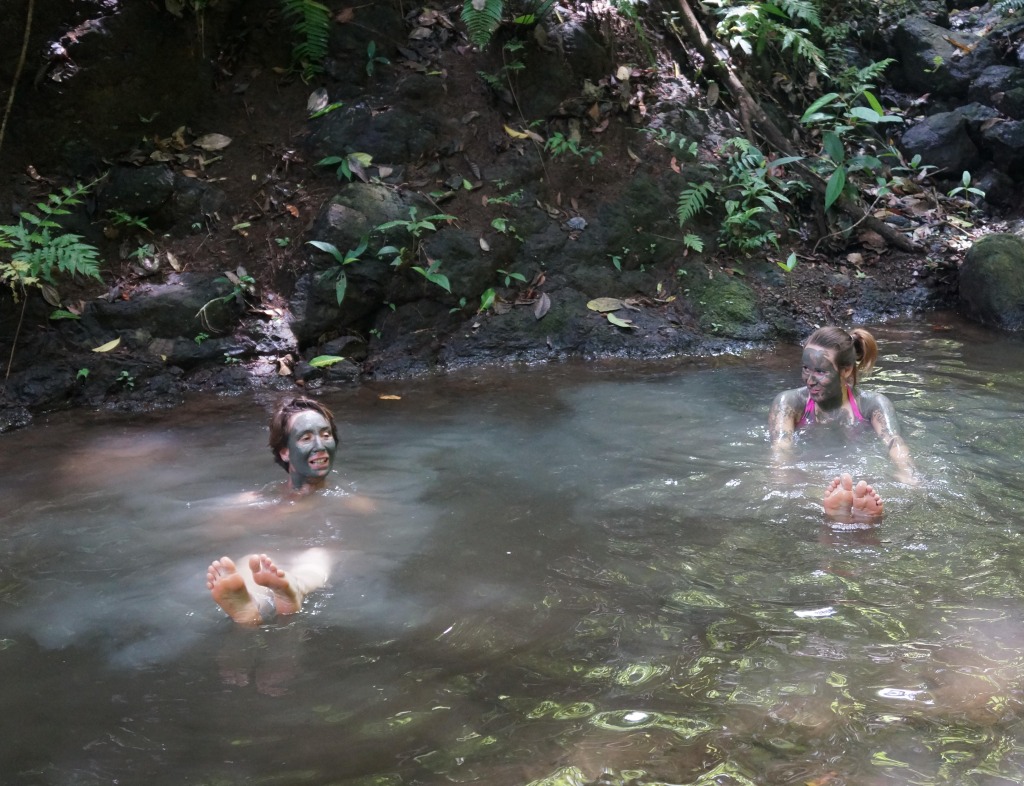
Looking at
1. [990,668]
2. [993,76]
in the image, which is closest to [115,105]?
[990,668]

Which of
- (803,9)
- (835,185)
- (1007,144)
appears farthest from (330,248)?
(1007,144)

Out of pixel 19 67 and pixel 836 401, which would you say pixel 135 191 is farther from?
pixel 836 401

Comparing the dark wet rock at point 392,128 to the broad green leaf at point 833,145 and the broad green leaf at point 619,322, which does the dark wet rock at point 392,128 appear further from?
the broad green leaf at point 833,145

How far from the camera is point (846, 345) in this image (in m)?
5.80

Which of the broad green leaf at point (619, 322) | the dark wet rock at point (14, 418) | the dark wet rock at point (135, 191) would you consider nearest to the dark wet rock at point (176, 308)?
the dark wet rock at point (135, 191)

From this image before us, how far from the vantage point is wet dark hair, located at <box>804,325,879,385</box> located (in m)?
5.77

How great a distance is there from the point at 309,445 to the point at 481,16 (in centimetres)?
554

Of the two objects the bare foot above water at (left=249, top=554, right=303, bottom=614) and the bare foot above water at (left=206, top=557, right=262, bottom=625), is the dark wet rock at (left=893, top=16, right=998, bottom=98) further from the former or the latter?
the bare foot above water at (left=206, top=557, right=262, bottom=625)

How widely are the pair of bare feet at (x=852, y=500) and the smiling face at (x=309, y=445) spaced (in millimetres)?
2695

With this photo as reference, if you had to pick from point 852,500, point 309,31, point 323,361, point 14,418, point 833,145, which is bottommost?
point 852,500

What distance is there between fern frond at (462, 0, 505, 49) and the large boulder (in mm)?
5529

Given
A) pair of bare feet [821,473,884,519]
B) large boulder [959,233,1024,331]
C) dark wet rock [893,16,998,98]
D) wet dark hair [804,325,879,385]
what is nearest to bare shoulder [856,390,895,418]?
wet dark hair [804,325,879,385]

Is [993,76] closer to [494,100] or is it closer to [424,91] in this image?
[494,100]

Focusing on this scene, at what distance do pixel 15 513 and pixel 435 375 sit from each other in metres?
3.71
